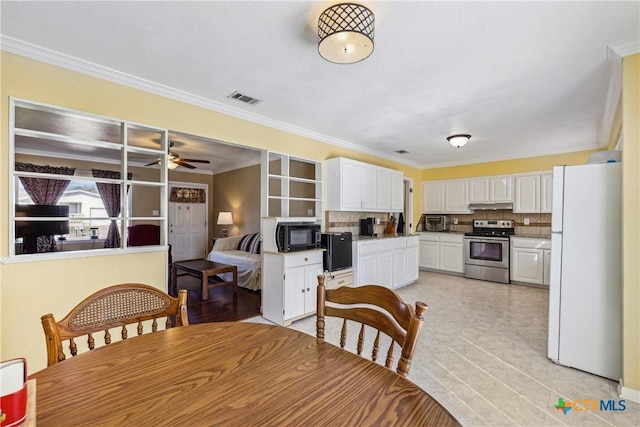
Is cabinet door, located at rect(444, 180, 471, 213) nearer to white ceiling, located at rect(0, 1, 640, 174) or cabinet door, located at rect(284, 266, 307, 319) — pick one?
white ceiling, located at rect(0, 1, 640, 174)

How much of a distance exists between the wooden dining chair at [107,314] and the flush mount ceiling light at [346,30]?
162 cm

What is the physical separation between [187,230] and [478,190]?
22.5 feet

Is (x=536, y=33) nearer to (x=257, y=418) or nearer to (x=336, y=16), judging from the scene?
(x=336, y=16)

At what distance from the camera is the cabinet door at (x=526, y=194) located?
5.25m

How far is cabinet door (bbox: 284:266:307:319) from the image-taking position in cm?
330

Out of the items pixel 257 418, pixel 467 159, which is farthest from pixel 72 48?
pixel 467 159

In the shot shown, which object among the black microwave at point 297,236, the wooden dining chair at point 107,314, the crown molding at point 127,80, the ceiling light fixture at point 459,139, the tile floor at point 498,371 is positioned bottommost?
the tile floor at point 498,371

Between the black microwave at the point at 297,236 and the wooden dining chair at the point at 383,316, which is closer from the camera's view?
the wooden dining chair at the point at 383,316

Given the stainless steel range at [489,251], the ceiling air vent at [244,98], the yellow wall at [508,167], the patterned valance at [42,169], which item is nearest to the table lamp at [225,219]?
the patterned valance at [42,169]

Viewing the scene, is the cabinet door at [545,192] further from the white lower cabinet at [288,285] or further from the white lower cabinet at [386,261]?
the white lower cabinet at [288,285]

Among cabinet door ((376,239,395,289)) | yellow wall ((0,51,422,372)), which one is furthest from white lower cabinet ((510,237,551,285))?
yellow wall ((0,51,422,372))

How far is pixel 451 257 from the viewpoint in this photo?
6.04 meters

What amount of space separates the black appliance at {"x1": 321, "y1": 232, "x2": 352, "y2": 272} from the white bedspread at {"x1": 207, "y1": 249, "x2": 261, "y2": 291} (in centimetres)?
142

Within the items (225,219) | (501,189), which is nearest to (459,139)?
(501,189)
